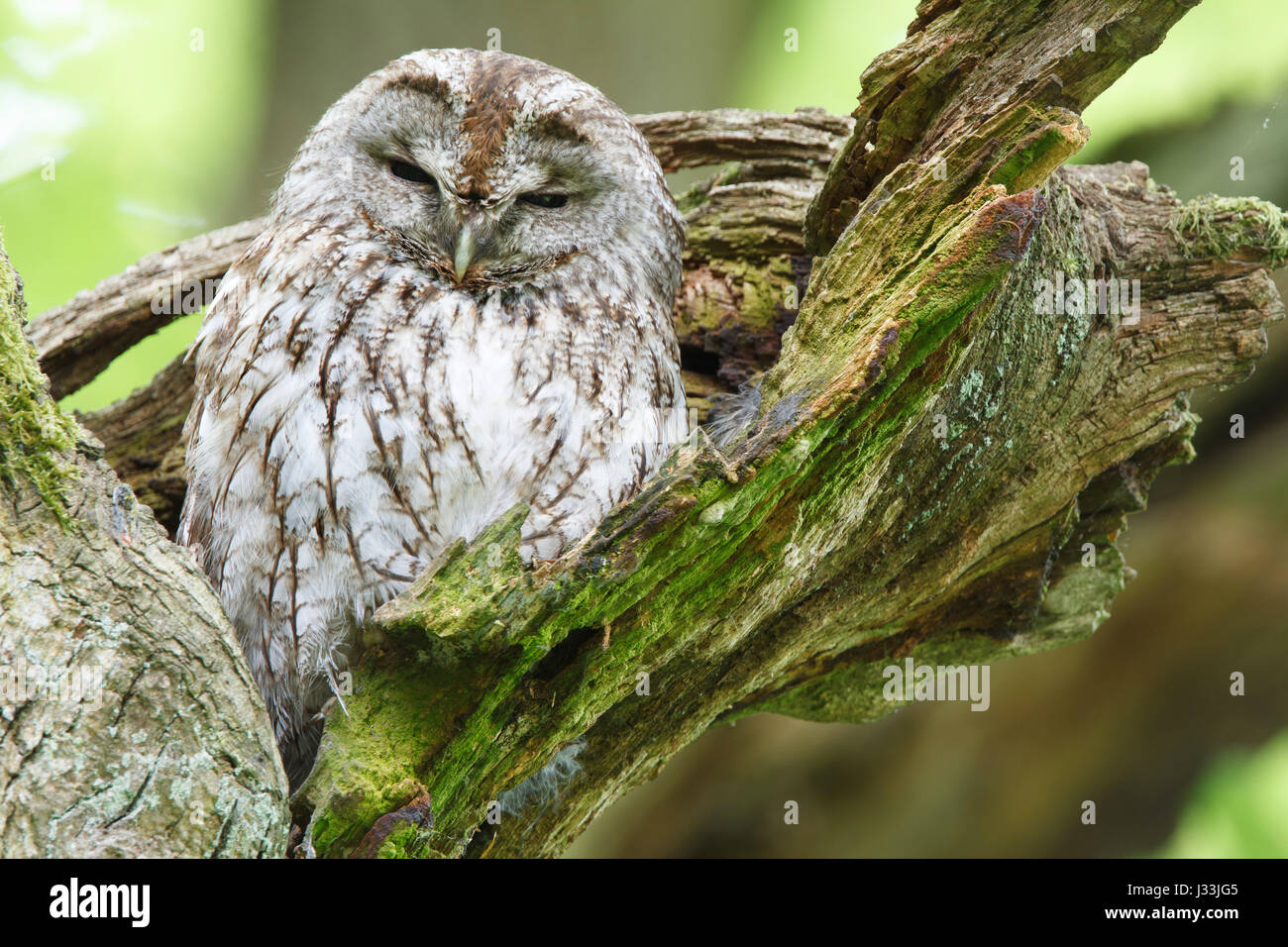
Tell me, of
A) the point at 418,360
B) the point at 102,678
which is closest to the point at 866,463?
the point at 418,360

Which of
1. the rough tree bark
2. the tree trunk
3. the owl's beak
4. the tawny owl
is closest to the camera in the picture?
the tree trunk

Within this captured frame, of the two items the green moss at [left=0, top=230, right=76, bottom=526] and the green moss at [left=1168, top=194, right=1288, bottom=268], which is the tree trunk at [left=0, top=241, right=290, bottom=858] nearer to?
the green moss at [left=0, top=230, right=76, bottom=526]

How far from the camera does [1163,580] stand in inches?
159

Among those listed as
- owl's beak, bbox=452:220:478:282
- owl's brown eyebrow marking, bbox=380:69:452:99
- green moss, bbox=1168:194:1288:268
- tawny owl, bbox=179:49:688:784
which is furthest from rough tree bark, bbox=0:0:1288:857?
owl's brown eyebrow marking, bbox=380:69:452:99

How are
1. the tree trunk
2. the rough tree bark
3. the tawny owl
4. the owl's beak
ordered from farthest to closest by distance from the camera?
the owl's beak < the tawny owl < the rough tree bark < the tree trunk

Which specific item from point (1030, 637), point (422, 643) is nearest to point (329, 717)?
point (422, 643)

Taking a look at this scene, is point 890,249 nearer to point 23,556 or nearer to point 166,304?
point 23,556

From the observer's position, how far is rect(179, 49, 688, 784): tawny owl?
6.60 feet

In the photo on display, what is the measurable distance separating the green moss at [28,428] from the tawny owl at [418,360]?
1.94 ft

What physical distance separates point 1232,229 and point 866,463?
3.81 feet

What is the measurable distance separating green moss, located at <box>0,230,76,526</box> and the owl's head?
0.92 m

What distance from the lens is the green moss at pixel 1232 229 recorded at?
2232 millimetres

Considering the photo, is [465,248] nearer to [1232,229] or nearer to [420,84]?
[420,84]
